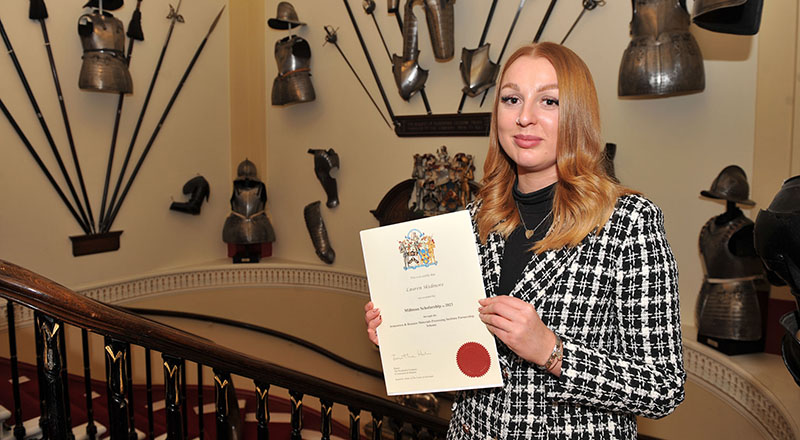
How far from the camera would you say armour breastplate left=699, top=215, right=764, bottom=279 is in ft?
9.29

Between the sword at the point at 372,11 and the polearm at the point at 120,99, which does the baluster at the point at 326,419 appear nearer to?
the sword at the point at 372,11

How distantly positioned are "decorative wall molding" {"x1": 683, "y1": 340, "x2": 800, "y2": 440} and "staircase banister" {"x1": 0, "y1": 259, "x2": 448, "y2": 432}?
68.5 inches

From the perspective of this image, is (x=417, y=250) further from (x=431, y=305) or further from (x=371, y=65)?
(x=371, y=65)

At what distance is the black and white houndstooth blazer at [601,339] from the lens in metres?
1.09

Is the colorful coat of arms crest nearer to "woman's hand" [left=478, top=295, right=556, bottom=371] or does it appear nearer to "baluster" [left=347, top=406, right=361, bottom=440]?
"woman's hand" [left=478, top=295, right=556, bottom=371]

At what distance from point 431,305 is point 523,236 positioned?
0.25 metres

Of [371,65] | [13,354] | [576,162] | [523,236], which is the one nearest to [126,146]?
[371,65]

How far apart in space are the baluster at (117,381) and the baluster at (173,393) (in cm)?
11

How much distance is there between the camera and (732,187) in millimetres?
2934

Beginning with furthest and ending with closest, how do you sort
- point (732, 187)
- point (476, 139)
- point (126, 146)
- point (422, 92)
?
point (126, 146) < point (422, 92) < point (476, 139) < point (732, 187)

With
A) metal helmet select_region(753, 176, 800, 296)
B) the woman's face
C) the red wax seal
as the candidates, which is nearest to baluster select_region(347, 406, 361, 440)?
the red wax seal

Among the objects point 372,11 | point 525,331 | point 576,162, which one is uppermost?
point 372,11

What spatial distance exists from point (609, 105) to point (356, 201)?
7.57 ft

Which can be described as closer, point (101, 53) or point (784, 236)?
point (784, 236)
